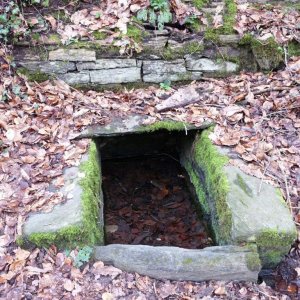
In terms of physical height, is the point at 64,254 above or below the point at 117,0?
below

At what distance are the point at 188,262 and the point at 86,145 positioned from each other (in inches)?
63.5

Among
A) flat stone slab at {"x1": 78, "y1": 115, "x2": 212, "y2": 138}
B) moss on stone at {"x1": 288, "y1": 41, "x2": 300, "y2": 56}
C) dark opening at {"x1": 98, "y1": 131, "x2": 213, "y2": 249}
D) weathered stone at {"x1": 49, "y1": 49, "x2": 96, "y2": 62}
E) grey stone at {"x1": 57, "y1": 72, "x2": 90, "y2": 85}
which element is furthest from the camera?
moss on stone at {"x1": 288, "y1": 41, "x2": 300, "y2": 56}

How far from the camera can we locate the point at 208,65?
4.86 meters

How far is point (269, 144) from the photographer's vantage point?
403 cm

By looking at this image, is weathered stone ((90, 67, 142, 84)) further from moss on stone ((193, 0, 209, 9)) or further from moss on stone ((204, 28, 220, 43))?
moss on stone ((193, 0, 209, 9))

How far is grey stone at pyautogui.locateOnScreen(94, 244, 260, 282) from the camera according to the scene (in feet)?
10.2

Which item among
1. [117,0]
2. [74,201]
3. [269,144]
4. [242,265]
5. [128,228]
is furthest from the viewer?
[117,0]

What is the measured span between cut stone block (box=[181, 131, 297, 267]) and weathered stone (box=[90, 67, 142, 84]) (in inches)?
51.2

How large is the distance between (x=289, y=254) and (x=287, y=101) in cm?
184

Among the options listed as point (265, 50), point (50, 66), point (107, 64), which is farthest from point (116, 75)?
point (265, 50)

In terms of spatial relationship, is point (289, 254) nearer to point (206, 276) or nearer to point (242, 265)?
point (242, 265)

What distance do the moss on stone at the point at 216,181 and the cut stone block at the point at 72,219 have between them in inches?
43.2

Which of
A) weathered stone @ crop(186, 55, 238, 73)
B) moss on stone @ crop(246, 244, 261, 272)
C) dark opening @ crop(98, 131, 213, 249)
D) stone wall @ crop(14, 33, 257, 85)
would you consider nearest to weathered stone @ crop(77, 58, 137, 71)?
stone wall @ crop(14, 33, 257, 85)

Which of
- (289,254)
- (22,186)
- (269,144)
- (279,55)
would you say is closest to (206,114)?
(269,144)
